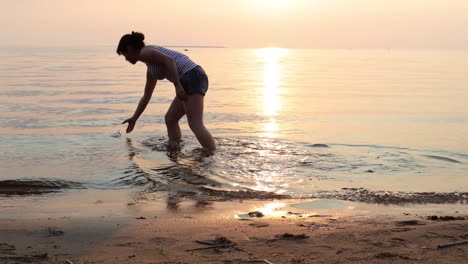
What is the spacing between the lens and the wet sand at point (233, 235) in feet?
10.0

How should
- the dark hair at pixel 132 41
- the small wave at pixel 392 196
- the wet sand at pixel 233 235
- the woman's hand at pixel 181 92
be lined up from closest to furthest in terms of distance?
the wet sand at pixel 233 235 → the small wave at pixel 392 196 → the dark hair at pixel 132 41 → the woman's hand at pixel 181 92

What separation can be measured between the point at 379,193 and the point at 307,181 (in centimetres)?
79

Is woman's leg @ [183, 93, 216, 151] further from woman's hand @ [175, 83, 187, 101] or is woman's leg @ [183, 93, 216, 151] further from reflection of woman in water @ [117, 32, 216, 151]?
woman's hand @ [175, 83, 187, 101]

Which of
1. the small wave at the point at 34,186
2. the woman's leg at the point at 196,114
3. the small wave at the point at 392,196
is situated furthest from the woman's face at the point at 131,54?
the small wave at the point at 392,196

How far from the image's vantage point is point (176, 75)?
6.04 metres

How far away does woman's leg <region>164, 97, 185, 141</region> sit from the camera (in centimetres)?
712

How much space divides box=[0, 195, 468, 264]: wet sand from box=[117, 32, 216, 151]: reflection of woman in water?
78.2 inches

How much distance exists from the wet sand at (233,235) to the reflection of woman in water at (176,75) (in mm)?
1987

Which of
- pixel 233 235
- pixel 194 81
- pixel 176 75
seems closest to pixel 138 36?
pixel 176 75

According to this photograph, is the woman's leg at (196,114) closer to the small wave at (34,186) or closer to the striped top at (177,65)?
the striped top at (177,65)

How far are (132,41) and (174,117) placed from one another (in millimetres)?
1710

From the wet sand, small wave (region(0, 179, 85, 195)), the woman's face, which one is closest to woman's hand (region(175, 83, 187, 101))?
the woman's face

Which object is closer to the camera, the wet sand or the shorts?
the wet sand

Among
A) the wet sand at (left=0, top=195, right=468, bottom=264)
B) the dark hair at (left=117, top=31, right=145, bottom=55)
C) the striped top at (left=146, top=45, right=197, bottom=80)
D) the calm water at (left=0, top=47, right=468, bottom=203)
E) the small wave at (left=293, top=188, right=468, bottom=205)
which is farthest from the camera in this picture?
the striped top at (left=146, top=45, right=197, bottom=80)
